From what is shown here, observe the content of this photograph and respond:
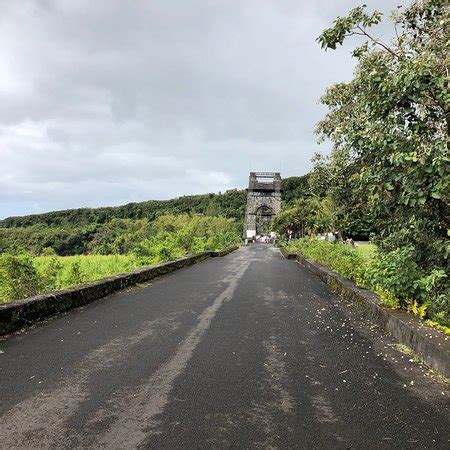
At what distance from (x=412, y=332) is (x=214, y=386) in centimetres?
258

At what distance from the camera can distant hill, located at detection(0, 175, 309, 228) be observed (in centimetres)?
9339

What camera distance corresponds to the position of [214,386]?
3434mm

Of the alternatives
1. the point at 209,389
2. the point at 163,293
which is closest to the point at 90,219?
the point at 163,293

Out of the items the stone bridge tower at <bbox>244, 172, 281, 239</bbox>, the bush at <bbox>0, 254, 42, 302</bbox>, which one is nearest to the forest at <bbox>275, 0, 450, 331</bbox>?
the bush at <bbox>0, 254, 42, 302</bbox>

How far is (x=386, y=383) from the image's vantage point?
363 centimetres

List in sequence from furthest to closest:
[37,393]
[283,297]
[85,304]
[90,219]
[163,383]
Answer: [90,219] < [283,297] < [85,304] < [163,383] < [37,393]

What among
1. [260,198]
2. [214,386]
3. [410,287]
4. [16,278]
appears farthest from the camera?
[260,198]

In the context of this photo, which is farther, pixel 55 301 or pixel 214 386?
pixel 55 301

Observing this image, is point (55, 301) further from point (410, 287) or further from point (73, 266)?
point (73, 266)

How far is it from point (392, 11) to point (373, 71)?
161 centimetres

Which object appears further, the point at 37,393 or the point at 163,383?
the point at 163,383

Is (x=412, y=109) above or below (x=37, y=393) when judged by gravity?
above

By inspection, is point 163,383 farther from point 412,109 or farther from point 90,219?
point 90,219

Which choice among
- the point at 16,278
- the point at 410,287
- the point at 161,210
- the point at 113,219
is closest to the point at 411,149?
the point at 410,287
